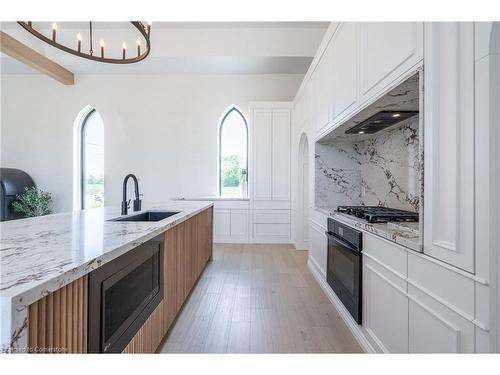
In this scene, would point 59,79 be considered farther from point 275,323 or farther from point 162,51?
point 275,323

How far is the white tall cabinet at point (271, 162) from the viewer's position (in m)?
4.95

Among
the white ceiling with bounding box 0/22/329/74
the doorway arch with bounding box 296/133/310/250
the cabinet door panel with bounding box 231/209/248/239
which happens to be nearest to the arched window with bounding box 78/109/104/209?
the white ceiling with bounding box 0/22/329/74

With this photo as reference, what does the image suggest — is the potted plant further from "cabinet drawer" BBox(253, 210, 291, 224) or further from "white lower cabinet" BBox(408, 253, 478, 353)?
"white lower cabinet" BBox(408, 253, 478, 353)

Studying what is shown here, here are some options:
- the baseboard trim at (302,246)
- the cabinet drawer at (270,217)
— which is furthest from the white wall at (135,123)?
the baseboard trim at (302,246)

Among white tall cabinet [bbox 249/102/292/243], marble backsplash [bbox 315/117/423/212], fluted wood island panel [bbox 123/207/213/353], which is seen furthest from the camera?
white tall cabinet [bbox 249/102/292/243]

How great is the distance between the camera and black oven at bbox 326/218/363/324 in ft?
6.13

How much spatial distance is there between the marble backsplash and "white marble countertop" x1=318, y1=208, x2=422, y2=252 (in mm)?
674

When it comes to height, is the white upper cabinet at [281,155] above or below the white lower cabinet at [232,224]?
above

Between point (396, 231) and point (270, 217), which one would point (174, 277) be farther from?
point (270, 217)

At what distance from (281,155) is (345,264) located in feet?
10.1

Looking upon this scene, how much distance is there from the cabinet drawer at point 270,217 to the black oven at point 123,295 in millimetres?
3361

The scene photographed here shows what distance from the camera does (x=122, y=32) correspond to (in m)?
4.74

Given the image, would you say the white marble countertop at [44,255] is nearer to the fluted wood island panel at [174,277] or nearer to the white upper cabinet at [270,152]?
the fluted wood island panel at [174,277]
